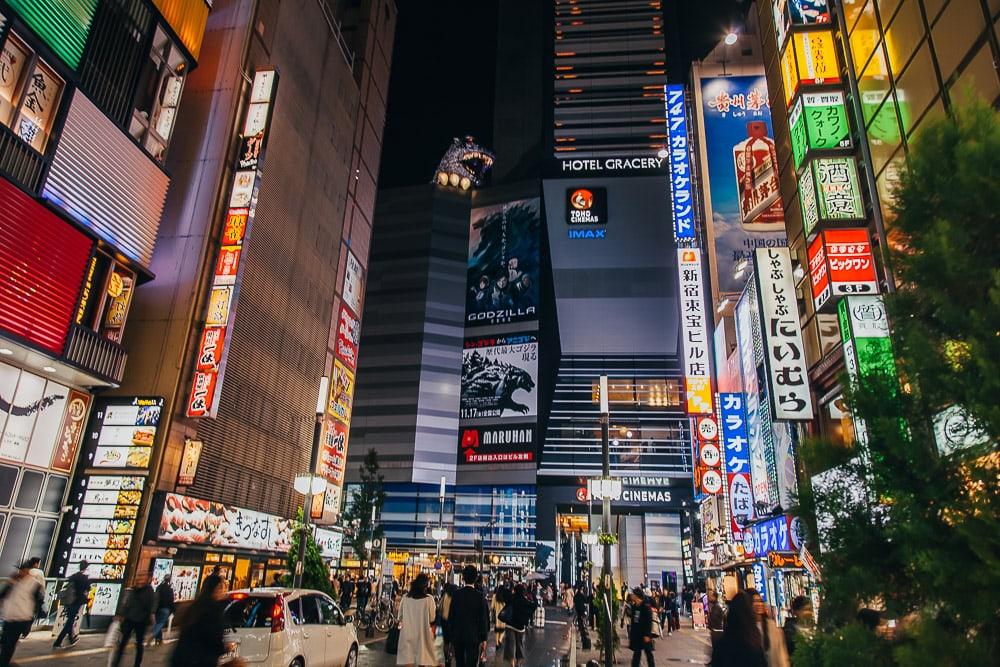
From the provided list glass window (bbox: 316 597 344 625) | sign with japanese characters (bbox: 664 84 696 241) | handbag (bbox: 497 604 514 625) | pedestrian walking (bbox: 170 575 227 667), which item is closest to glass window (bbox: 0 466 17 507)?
glass window (bbox: 316 597 344 625)

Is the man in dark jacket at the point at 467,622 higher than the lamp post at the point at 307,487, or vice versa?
the lamp post at the point at 307,487

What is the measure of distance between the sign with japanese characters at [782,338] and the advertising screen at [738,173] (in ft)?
43.3

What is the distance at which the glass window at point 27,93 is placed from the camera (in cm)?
1536

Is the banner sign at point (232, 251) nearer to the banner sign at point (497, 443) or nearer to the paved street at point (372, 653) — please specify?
the paved street at point (372, 653)

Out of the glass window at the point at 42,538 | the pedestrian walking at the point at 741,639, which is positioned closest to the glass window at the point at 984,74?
the pedestrian walking at the point at 741,639

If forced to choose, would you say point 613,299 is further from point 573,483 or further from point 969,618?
point 969,618

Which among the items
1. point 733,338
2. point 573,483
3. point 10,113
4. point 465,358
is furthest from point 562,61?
point 10,113

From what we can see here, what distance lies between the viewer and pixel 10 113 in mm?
15500

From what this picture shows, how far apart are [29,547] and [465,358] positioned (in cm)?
6830

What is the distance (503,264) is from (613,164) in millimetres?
24941

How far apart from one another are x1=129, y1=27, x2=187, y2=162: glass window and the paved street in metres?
15.2

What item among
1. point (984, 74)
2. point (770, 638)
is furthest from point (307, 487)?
point (984, 74)

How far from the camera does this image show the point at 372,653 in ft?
51.6

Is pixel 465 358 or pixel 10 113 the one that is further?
pixel 465 358
